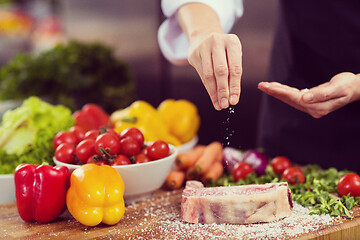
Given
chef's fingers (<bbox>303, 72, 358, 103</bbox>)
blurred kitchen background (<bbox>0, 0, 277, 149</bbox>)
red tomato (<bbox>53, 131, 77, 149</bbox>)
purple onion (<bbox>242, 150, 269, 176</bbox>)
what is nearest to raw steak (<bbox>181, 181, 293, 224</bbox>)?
blurred kitchen background (<bbox>0, 0, 277, 149</bbox>)

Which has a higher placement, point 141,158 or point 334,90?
point 334,90

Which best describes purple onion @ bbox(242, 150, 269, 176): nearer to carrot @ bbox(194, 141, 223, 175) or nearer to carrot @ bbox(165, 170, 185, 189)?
carrot @ bbox(194, 141, 223, 175)

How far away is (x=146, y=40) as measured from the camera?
402 centimetres

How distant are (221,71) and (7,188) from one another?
3.08 feet

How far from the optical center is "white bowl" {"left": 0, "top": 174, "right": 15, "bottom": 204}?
1.61 metres

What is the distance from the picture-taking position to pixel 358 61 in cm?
189

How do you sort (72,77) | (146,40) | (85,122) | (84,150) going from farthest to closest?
(146,40)
(72,77)
(85,122)
(84,150)

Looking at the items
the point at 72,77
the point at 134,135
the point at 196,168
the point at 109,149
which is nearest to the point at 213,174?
the point at 196,168

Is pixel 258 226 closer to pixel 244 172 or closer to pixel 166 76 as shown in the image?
pixel 244 172

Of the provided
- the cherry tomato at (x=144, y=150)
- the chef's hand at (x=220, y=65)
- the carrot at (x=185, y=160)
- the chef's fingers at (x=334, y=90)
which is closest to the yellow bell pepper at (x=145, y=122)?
the carrot at (x=185, y=160)

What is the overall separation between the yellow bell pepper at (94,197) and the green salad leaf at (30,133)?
1.19 feet

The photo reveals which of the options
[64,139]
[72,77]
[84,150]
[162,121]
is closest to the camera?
[84,150]

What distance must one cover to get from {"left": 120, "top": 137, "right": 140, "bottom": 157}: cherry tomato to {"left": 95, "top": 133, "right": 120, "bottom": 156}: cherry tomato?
0.12ft

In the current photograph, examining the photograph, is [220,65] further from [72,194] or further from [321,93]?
[72,194]
